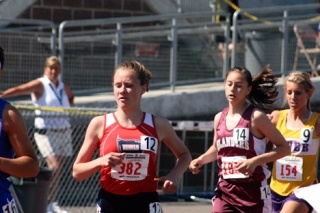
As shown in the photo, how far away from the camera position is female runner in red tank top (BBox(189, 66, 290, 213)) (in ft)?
28.3

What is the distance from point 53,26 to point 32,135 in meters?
1.70

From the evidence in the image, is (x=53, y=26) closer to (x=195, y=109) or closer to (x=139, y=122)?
(x=195, y=109)

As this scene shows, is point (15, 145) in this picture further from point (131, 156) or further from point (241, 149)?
point (241, 149)

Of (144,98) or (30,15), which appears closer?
(144,98)

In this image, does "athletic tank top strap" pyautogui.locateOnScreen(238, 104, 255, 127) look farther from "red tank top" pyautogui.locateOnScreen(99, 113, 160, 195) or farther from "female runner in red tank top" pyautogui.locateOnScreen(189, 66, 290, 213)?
"red tank top" pyautogui.locateOnScreen(99, 113, 160, 195)

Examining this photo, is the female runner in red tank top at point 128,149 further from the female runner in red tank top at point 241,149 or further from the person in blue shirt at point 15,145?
the female runner in red tank top at point 241,149

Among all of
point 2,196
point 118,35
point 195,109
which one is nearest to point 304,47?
point 195,109

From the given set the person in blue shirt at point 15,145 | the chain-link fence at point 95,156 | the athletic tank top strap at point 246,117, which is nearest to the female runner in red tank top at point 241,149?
the athletic tank top strap at point 246,117

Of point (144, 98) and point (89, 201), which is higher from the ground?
point (144, 98)

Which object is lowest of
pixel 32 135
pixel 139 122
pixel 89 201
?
pixel 89 201

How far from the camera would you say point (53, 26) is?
47.0 feet

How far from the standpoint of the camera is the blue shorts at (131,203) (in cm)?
716

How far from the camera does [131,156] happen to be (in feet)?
23.4

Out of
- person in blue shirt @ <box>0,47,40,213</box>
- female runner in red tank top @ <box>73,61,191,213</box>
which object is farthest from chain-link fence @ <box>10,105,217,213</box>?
person in blue shirt @ <box>0,47,40,213</box>
